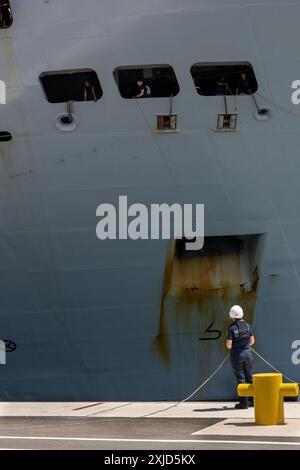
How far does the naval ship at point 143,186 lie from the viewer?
56.1 feet

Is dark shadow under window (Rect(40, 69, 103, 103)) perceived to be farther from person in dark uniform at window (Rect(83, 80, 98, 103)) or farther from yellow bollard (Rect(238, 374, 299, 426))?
yellow bollard (Rect(238, 374, 299, 426))

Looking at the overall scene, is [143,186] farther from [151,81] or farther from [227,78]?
[227,78]

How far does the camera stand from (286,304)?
710 inches

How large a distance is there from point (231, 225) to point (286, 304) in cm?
170

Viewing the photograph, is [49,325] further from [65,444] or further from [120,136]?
[65,444]

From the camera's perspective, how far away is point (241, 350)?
48.6 ft

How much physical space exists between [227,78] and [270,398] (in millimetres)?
6553

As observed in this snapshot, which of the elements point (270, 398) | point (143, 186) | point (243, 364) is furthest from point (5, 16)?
point (270, 398)

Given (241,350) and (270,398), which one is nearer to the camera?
(270,398)

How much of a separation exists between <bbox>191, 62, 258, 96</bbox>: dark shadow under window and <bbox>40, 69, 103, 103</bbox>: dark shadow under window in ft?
5.46

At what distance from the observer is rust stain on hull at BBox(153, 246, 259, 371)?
18047mm

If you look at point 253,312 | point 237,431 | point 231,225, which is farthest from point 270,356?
point 237,431

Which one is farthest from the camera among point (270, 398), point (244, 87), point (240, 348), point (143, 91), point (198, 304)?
point (198, 304)

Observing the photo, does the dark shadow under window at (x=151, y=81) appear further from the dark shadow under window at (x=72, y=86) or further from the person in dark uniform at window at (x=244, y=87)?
the person in dark uniform at window at (x=244, y=87)
